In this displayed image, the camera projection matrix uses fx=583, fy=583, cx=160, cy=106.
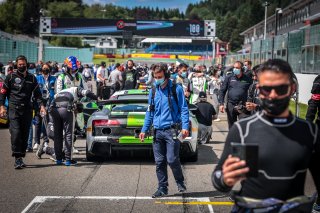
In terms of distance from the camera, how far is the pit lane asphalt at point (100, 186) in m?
6.98

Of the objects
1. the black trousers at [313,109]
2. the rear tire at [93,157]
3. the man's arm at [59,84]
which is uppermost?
the man's arm at [59,84]

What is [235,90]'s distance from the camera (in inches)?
414

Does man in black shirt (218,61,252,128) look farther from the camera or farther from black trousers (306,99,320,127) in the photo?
black trousers (306,99,320,127)

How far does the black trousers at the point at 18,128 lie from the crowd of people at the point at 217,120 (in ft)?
0.05

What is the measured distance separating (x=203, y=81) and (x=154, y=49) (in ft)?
406

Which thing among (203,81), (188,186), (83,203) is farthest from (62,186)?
(203,81)

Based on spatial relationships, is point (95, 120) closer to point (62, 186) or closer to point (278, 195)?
point (62, 186)

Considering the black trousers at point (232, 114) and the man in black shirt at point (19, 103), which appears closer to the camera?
the man in black shirt at point (19, 103)

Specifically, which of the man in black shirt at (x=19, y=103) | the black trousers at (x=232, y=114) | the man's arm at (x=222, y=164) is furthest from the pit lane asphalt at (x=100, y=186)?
the man's arm at (x=222, y=164)

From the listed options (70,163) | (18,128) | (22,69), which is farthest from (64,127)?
(22,69)

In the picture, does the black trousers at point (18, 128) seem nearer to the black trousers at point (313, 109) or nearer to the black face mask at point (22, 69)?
the black face mask at point (22, 69)

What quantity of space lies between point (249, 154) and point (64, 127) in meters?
7.14

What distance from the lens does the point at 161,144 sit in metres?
7.71

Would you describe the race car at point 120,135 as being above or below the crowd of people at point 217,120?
below
